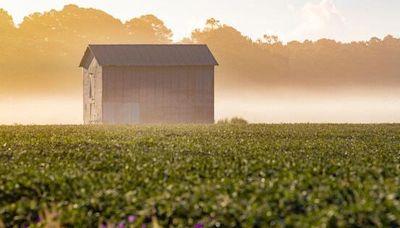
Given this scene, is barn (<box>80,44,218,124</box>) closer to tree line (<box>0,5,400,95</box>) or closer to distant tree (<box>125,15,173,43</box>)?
tree line (<box>0,5,400,95</box>)

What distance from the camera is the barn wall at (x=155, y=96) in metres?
45.8

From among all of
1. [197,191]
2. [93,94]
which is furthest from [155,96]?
[197,191]

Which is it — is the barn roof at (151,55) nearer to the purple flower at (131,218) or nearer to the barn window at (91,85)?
the barn window at (91,85)

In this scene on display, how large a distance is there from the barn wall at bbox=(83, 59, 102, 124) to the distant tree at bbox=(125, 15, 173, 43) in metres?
39.1

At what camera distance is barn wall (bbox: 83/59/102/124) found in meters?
46.9

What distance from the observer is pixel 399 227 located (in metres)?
8.31

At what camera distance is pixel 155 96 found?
4603 cm

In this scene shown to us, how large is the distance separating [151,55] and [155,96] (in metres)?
3.04

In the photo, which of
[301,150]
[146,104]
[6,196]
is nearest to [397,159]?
[301,150]

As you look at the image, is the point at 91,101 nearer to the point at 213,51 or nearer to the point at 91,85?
the point at 91,85

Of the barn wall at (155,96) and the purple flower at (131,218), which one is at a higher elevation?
the barn wall at (155,96)

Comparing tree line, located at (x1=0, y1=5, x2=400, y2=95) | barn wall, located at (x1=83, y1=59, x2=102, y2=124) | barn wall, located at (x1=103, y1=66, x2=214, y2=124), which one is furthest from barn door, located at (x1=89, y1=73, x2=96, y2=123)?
tree line, located at (x1=0, y1=5, x2=400, y2=95)

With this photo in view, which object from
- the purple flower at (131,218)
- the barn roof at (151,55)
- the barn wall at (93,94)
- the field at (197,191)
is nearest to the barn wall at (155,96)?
the barn roof at (151,55)

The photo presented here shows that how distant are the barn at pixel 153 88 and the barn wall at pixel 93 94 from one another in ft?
0.19
